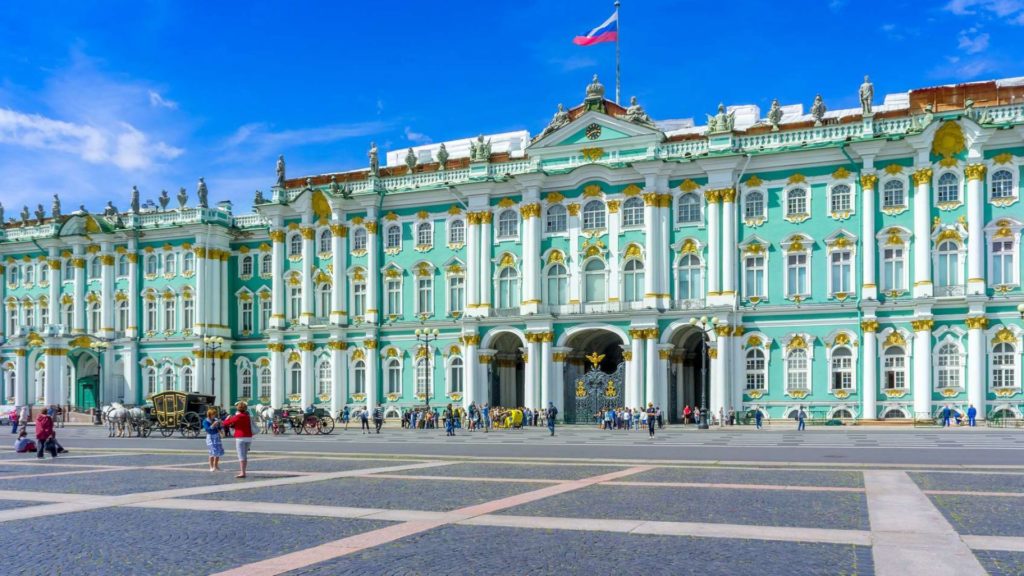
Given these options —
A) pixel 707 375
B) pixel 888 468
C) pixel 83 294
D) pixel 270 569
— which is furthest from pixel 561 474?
pixel 83 294

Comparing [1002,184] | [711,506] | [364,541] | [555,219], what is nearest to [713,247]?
[555,219]

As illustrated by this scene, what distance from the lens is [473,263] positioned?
61.2 m

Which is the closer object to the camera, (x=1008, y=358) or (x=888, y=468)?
(x=888, y=468)

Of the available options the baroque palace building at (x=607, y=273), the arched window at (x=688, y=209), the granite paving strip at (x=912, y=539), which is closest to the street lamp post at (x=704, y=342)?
the baroque palace building at (x=607, y=273)

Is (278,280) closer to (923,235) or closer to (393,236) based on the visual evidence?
(393,236)

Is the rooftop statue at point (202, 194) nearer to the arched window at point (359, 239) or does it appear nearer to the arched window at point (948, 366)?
the arched window at point (359, 239)

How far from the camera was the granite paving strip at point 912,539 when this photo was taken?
11453mm

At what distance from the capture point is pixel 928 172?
51.2 metres

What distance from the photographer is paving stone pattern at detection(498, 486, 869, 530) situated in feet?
49.7

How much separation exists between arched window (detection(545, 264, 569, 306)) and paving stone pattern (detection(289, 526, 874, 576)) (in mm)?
45338

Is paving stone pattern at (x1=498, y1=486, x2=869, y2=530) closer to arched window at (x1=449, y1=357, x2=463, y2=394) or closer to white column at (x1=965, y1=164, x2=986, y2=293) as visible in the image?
white column at (x1=965, y1=164, x2=986, y2=293)

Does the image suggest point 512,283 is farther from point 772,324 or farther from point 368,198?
point 772,324

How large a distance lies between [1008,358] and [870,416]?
7.09 meters

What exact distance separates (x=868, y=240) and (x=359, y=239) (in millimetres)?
31046
